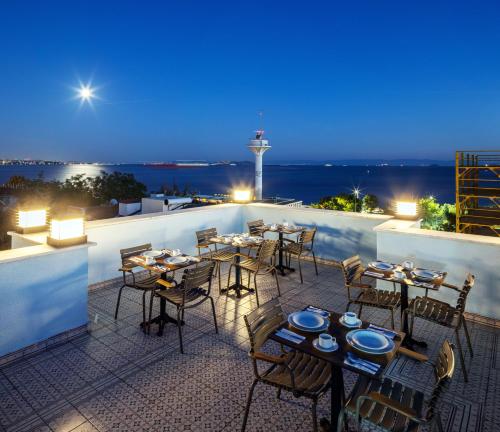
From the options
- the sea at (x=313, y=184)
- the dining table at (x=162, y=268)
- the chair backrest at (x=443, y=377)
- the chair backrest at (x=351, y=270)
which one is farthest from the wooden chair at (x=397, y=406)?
the sea at (x=313, y=184)

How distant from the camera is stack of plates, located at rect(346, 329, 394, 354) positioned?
2154mm

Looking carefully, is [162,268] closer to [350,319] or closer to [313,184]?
[350,319]

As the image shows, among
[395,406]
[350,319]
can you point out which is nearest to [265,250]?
[350,319]

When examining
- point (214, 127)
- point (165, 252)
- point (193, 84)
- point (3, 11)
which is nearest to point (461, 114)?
point (193, 84)

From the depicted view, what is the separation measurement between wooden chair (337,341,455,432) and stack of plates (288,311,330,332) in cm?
43

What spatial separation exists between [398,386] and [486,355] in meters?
1.90

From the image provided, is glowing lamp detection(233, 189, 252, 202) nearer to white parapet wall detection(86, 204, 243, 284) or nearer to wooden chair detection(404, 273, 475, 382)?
white parapet wall detection(86, 204, 243, 284)

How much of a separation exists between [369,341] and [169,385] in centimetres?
177

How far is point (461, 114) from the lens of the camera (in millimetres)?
63031

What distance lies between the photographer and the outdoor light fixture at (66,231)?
3697mm

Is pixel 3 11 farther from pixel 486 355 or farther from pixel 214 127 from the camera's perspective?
pixel 214 127

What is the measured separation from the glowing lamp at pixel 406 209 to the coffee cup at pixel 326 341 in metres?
3.87

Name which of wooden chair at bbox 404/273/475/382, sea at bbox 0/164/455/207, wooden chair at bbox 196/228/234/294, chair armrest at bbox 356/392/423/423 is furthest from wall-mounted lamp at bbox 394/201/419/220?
sea at bbox 0/164/455/207

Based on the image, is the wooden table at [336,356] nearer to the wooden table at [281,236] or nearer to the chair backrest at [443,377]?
the chair backrest at [443,377]
